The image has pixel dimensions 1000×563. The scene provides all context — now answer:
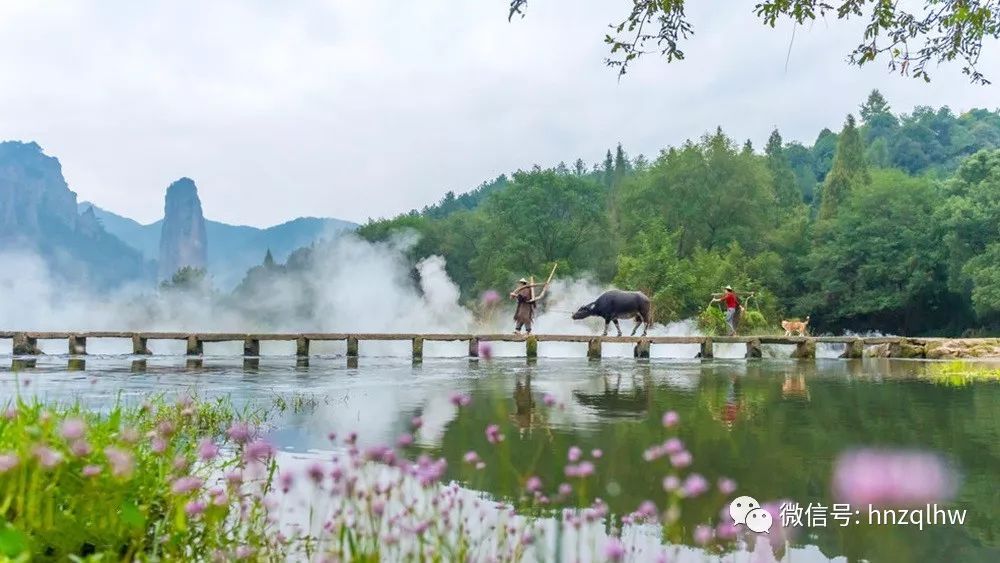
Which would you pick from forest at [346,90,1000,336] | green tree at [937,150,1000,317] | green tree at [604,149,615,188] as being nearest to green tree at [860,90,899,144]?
green tree at [604,149,615,188]

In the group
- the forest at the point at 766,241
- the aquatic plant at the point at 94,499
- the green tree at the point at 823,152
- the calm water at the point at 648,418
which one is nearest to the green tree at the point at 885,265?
the forest at the point at 766,241

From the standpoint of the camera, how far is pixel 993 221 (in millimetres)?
45969

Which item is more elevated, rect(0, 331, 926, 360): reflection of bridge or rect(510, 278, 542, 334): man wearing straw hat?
rect(510, 278, 542, 334): man wearing straw hat

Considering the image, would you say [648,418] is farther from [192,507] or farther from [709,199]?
[709,199]

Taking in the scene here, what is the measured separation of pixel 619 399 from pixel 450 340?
1400cm

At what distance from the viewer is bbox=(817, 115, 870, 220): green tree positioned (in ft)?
210

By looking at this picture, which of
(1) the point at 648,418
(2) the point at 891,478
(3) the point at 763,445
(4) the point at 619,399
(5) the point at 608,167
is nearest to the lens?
(2) the point at 891,478

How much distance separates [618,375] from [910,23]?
39.9 feet

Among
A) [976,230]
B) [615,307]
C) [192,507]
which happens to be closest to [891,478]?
[192,507]

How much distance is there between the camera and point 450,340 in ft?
89.8

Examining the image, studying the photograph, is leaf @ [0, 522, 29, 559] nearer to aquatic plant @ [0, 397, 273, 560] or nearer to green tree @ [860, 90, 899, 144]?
aquatic plant @ [0, 397, 273, 560]

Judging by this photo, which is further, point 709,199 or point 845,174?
point 845,174

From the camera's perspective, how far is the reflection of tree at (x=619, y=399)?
11.9 m

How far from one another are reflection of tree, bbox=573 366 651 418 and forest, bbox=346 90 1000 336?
30758 mm
